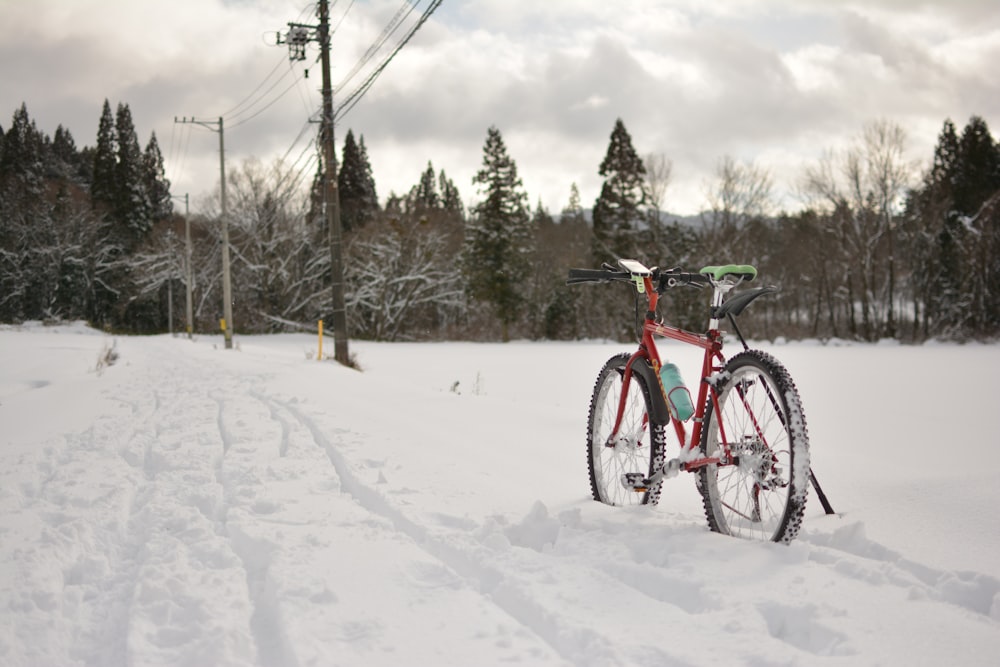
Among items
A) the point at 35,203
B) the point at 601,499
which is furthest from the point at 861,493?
the point at 35,203

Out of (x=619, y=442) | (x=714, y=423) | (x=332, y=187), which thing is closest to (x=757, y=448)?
(x=714, y=423)

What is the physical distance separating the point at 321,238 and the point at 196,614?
133 feet

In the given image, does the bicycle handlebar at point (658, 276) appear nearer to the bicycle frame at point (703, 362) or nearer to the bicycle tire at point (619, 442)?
the bicycle frame at point (703, 362)

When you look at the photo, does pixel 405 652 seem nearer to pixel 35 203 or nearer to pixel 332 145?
pixel 332 145

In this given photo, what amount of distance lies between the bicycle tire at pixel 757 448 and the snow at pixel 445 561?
16 centimetres

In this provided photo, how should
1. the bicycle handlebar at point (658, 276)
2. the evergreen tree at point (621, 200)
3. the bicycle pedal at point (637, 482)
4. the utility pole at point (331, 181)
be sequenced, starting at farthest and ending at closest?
the evergreen tree at point (621, 200), the utility pole at point (331, 181), the bicycle handlebar at point (658, 276), the bicycle pedal at point (637, 482)

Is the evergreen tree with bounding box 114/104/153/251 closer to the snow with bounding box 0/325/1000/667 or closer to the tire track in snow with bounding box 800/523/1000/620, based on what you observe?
the snow with bounding box 0/325/1000/667

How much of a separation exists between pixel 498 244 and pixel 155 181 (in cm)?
4914

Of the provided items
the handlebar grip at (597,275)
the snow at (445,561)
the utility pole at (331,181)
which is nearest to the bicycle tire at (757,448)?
the snow at (445,561)

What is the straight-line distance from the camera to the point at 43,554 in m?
2.84

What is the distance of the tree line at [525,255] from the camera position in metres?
35.1

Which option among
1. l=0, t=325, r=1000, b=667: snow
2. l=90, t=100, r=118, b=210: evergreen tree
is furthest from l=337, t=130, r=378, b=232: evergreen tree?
l=0, t=325, r=1000, b=667: snow

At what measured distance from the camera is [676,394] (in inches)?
122

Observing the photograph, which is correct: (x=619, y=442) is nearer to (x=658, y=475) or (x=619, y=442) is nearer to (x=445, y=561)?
(x=658, y=475)
